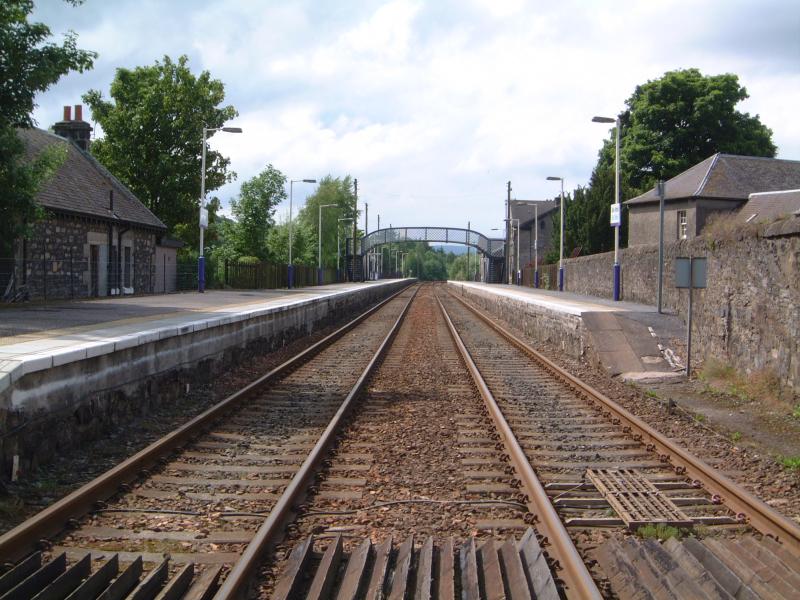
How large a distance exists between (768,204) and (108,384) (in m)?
35.8

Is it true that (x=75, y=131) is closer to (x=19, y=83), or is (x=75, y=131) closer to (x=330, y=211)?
(x=19, y=83)

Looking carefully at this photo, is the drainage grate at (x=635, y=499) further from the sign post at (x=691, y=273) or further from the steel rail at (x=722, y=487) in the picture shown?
the sign post at (x=691, y=273)

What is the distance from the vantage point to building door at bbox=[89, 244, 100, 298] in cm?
2769

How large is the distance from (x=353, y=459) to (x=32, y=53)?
12746mm

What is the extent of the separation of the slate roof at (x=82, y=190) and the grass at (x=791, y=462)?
22842 mm

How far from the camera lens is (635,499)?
228 inches

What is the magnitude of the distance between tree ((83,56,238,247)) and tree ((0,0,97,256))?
24.6 metres

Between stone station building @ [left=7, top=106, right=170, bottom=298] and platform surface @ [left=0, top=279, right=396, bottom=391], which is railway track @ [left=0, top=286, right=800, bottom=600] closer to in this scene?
platform surface @ [left=0, top=279, right=396, bottom=391]

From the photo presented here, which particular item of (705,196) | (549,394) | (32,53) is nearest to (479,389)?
(549,394)

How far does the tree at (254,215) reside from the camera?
54719 millimetres

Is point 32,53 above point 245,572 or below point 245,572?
above

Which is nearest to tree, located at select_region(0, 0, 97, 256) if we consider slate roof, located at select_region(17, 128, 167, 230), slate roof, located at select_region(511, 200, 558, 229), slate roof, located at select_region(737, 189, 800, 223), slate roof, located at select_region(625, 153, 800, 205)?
slate roof, located at select_region(17, 128, 167, 230)

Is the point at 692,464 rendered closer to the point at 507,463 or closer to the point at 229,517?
the point at 507,463

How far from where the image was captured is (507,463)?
22.5 ft
